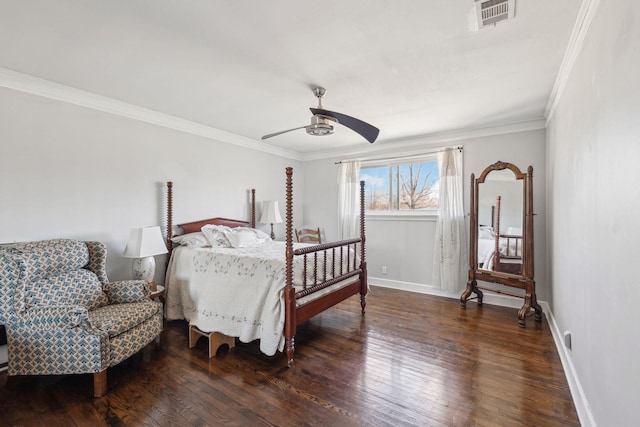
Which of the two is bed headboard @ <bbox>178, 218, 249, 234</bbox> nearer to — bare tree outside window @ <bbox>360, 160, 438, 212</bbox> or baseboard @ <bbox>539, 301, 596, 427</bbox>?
bare tree outside window @ <bbox>360, 160, 438, 212</bbox>

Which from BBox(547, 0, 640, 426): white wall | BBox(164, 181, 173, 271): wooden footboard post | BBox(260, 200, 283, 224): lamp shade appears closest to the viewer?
BBox(547, 0, 640, 426): white wall

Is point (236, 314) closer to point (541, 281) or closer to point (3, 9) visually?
point (3, 9)

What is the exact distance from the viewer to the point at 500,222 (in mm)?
3629

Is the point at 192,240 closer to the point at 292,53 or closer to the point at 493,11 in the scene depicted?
the point at 292,53

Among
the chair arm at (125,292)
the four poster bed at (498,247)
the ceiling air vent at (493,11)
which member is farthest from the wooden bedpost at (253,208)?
the ceiling air vent at (493,11)

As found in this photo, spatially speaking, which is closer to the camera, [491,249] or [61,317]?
[61,317]

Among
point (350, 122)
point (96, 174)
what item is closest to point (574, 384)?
point (350, 122)

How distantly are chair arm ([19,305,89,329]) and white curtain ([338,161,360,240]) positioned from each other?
3723mm

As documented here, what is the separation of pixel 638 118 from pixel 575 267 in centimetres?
142

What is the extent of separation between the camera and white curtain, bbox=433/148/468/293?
413cm

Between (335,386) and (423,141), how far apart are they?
3.62m

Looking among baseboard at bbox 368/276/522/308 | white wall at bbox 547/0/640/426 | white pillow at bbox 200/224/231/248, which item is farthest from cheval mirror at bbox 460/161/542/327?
white pillow at bbox 200/224/231/248

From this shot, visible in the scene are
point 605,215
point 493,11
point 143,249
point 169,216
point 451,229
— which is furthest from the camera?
point 451,229

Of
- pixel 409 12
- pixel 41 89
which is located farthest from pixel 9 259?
pixel 409 12
